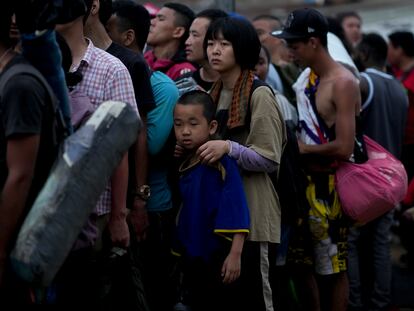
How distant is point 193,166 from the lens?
4621 millimetres

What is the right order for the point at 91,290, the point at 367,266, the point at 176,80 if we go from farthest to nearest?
the point at 367,266, the point at 176,80, the point at 91,290

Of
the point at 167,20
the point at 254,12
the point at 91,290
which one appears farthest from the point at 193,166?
the point at 254,12

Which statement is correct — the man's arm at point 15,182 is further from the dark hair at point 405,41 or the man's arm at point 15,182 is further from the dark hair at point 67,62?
the dark hair at point 405,41

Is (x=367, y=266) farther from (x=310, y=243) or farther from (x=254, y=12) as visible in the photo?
Result: (x=254, y=12)

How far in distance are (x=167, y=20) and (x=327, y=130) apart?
1.62 meters

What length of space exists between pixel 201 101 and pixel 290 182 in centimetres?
77

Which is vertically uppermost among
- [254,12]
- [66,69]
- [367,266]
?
[66,69]

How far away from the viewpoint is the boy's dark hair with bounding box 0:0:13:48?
3434mm

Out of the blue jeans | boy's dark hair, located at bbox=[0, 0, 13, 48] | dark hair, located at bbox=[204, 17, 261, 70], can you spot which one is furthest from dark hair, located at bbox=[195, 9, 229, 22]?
boy's dark hair, located at bbox=[0, 0, 13, 48]

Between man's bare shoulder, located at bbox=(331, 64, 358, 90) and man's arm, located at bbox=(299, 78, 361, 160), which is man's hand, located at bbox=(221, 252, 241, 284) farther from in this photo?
man's bare shoulder, located at bbox=(331, 64, 358, 90)

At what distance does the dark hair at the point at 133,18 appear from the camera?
17.2 ft

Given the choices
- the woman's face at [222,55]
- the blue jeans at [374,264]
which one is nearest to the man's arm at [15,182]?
the woman's face at [222,55]

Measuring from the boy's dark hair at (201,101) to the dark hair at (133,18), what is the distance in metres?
0.81

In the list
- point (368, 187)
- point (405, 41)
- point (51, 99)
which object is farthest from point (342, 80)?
point (405, 41)
